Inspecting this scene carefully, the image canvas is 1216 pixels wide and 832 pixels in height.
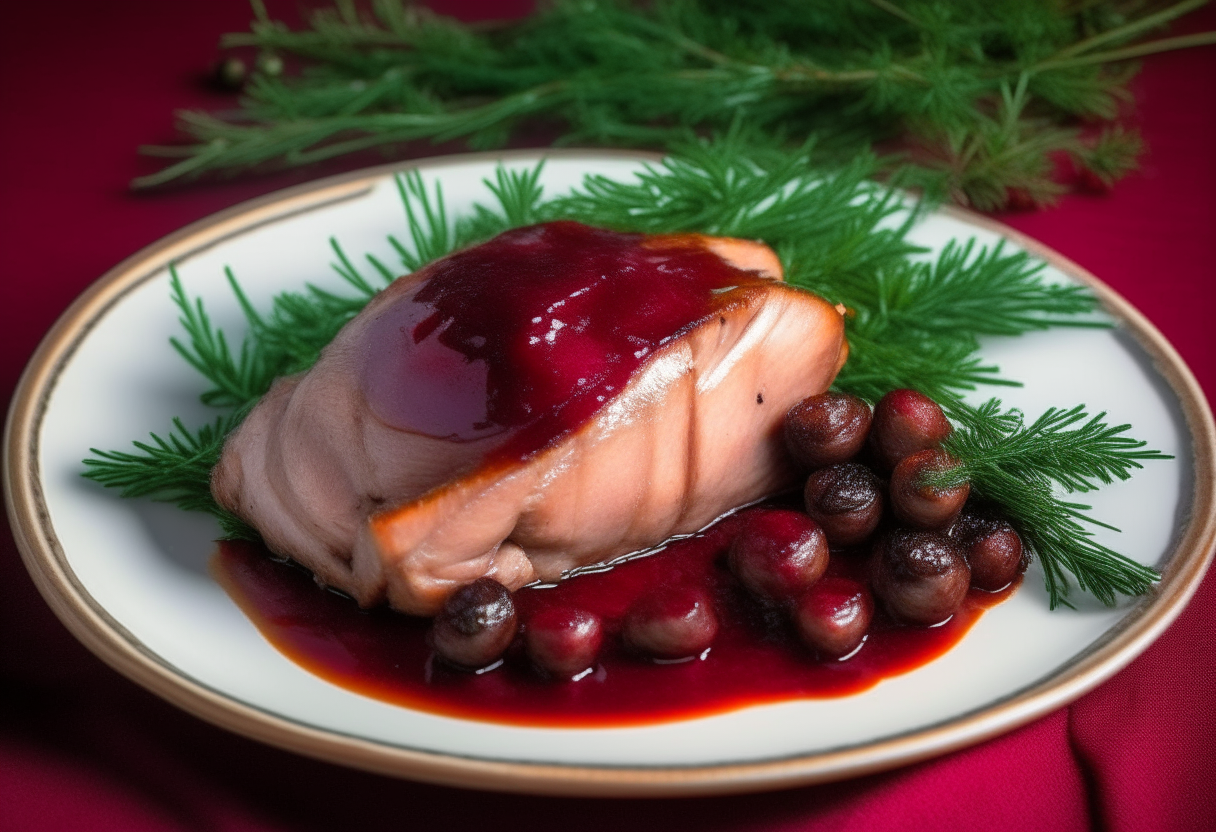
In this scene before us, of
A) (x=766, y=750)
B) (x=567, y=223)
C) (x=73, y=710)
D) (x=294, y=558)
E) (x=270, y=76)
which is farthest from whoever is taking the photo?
Result: (x=270, y=76)

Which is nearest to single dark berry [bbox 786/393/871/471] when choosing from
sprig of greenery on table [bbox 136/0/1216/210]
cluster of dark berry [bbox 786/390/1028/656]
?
cluster of dark berry [bbox 786/390/1028/656]

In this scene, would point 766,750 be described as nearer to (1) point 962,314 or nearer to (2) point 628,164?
(1) point 962,314

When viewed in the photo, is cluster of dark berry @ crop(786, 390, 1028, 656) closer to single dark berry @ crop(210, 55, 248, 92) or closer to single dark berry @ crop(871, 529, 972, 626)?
single dark berry @ crop(871, 529, 972, 626)

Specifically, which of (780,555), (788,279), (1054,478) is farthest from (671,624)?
(788,279)

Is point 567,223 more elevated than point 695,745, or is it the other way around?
point 567,223

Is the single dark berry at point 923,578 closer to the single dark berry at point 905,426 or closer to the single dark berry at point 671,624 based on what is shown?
the single dark berry at point 905,426

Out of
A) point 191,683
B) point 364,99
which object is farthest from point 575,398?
point 364,99

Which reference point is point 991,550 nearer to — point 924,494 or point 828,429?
point 924,494
